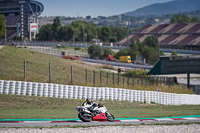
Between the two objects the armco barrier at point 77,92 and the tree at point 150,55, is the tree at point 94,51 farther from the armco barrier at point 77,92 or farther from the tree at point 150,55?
the armco barrier at point 77,92

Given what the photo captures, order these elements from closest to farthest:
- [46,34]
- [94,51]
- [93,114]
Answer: [93,114], [94,51], [46,34]

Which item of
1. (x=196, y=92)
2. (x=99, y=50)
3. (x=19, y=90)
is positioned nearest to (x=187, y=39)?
(x=99, y=50)

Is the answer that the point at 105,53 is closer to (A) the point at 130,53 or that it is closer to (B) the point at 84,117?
(A) the point at 130,53

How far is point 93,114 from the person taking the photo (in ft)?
59.6

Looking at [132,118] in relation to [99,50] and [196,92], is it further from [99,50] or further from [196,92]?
[99,50]

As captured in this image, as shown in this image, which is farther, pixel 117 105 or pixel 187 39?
pixel 187 39

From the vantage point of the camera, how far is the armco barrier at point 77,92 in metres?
27.4

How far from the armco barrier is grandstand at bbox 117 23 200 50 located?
9396 cm

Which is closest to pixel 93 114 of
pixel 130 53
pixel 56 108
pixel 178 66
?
pixel 56 108

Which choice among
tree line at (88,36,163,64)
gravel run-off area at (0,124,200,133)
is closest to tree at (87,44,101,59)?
tree line at (88,36,163,64)

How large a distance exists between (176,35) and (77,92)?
124 m

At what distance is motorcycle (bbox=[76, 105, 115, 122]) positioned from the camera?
58.3 ft

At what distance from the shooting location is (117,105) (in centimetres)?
2953

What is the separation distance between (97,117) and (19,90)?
10.7 metres
